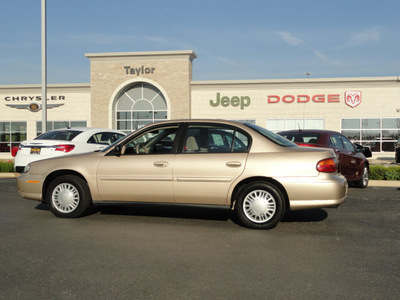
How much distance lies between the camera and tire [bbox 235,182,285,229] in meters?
5.98

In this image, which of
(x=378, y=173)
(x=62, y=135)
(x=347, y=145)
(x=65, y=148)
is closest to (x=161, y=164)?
(x=65, y=148)

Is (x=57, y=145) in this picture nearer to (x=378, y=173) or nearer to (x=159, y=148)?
(x=159, y=148)

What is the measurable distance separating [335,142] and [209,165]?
18.4 ft

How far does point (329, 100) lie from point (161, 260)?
27.4 metres

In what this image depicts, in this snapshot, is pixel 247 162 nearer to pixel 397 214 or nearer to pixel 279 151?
pixel 279 151

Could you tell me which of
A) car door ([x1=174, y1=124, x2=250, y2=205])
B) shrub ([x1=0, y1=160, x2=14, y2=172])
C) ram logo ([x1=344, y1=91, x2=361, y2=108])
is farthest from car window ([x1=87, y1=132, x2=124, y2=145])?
ram logo ([x1=344, y1=91, x2=361, y2=108])

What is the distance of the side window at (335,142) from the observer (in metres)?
10.5

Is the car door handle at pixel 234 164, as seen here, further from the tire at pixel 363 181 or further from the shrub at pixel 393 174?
the shrub at pixel 393 174

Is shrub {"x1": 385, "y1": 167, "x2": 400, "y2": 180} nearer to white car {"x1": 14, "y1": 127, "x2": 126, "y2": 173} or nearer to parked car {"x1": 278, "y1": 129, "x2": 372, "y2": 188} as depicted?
parked car {"x1": 278, "y1": 129, "x2": 372, "y2": 188}

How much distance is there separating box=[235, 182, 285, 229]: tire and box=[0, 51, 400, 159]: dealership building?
80.5 ft

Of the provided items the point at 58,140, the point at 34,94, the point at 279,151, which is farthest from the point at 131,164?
the point at 34,94

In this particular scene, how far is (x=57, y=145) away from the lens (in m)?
10.0

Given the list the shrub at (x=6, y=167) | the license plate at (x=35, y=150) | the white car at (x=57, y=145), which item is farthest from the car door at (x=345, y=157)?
the shrub at (x=6, y=167)

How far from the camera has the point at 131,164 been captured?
6.49 m
